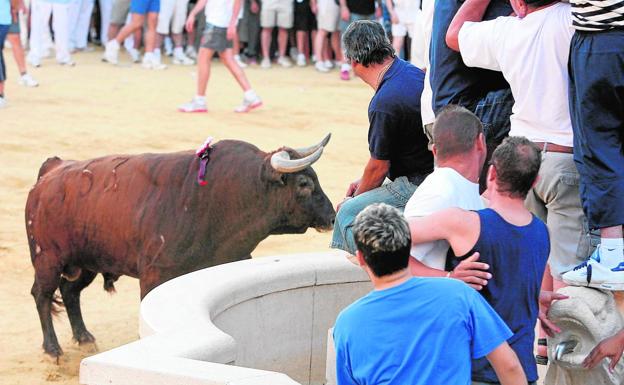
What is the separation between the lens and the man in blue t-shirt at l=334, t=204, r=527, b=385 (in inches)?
149

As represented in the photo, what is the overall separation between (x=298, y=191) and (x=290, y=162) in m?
0.24

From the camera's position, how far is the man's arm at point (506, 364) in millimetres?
3900

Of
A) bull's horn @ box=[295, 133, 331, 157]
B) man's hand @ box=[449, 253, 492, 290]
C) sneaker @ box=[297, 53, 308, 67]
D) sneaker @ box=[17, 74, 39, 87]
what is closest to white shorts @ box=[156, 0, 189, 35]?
sneaker @ box=[297, 53, 308, 67]

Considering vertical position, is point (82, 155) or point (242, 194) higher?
point (242, 194)

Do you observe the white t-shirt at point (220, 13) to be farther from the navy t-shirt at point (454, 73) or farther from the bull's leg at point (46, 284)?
the navy t-shirt at point (454, 73)

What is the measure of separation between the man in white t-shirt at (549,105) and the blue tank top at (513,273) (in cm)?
79

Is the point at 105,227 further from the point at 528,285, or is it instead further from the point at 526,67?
the point at 528,285

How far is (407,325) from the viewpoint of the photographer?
3.84m

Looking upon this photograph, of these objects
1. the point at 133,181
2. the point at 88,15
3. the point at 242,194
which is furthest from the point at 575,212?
the point at 88,15

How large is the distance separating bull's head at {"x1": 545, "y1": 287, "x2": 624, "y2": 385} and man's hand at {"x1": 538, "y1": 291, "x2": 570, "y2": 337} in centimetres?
3

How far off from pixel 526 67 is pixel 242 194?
11.1 feet

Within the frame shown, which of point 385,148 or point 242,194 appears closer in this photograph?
point 385,148

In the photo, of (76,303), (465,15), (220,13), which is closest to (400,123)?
(465,15)

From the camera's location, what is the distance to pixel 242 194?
8.12 metres
